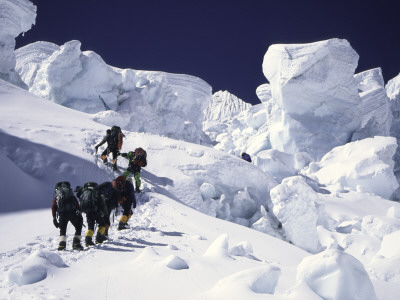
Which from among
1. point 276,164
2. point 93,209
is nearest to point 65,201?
point 93,209

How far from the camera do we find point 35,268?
2.99m

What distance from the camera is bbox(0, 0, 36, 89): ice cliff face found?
76.0ft

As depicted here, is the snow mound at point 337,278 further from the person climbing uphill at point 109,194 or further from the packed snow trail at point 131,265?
the person climbing uphill at point 109,194

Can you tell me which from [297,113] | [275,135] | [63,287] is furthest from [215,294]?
[275,135]

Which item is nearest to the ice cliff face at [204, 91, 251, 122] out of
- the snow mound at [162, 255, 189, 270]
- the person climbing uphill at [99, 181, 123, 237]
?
the person climbing uphill at [99, 181, 123, 237]

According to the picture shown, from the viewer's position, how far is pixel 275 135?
32469 millimetres

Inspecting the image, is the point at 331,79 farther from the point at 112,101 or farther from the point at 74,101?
the point at 74,101

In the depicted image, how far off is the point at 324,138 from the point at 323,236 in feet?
64.6

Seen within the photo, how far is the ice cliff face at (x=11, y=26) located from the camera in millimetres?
23158

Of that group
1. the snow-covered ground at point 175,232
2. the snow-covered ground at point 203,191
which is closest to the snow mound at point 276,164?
the snow-covered ground at point 203,191

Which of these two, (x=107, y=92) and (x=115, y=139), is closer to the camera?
(x=115, y=139)

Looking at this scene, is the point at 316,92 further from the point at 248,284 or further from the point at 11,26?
the point at 248,284

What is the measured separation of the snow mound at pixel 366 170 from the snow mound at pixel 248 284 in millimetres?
17681

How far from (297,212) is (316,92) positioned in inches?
786
